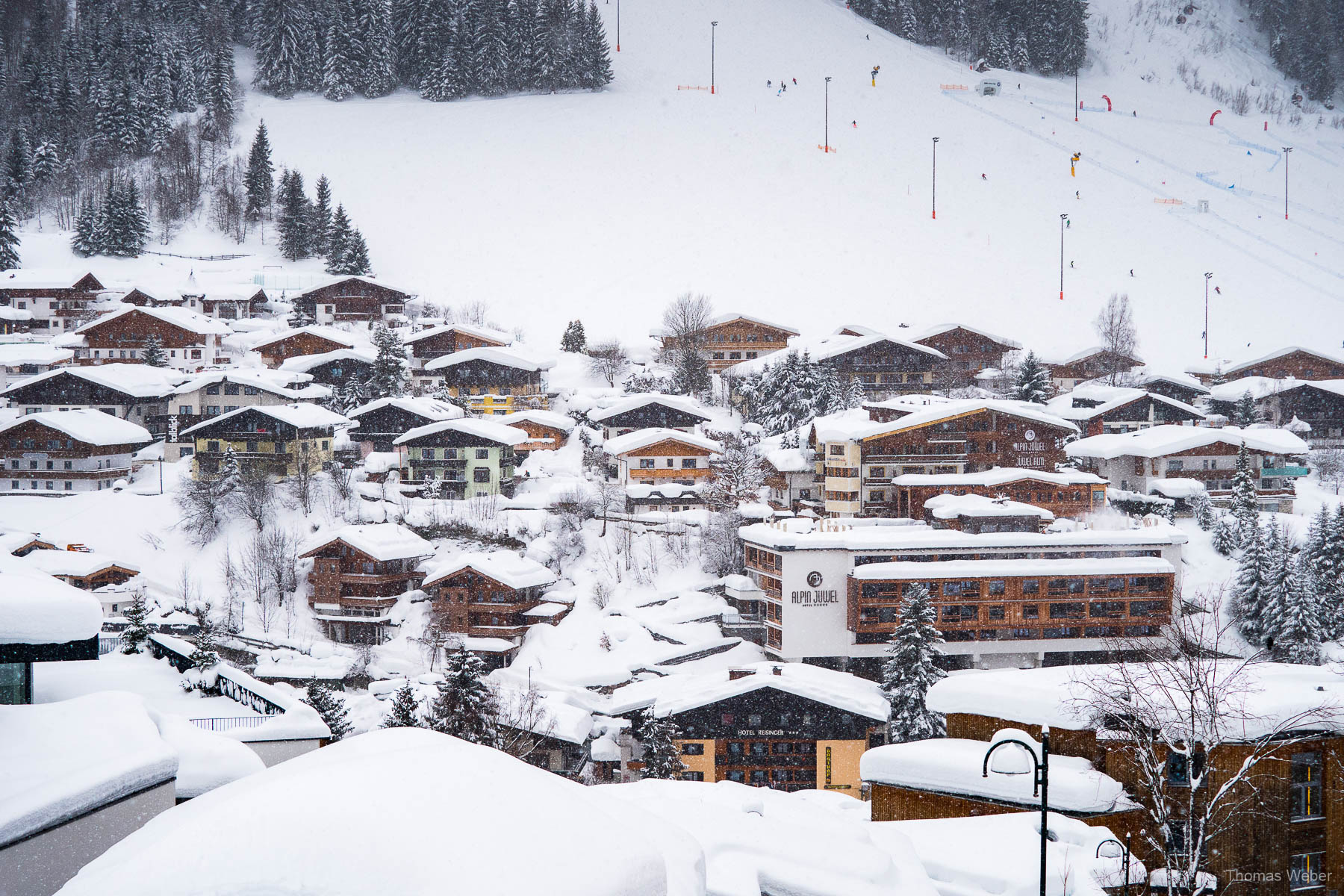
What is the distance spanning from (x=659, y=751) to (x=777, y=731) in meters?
2.56

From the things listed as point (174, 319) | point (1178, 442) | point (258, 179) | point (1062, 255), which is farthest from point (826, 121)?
point (174, 319)

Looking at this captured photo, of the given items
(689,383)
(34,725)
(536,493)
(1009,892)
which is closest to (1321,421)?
(689,383)

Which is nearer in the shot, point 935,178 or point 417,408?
point 417,408

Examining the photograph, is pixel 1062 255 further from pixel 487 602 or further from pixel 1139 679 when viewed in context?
pixel 1139 679

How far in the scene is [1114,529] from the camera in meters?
23.3

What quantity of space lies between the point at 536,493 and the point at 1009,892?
21.2 m

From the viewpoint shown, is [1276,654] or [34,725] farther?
[1276,654]

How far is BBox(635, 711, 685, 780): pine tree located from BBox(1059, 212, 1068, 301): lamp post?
3676 cm

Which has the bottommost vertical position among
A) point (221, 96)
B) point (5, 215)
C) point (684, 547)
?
point (684, 547)

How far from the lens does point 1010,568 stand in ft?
68.0

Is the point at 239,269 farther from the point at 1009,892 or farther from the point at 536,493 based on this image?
the point at 1009,892

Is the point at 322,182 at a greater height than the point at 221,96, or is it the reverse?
the point at 221,96

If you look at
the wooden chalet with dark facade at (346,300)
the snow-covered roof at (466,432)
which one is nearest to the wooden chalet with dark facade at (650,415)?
the snow-covered roof at (466,432)

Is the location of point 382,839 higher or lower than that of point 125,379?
lower
